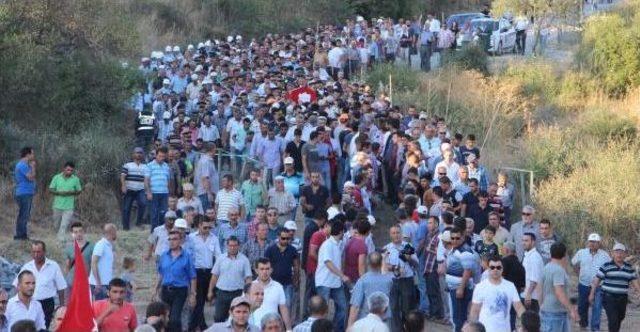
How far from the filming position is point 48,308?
1394 cm

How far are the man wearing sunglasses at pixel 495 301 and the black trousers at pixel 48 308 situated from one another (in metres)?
4.24

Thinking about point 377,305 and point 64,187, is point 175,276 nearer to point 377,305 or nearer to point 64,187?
point 377,305

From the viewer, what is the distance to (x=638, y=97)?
34625 mm

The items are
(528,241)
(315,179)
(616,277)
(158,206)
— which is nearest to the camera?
(528,241)

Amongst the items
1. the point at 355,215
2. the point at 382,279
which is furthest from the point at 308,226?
the point at 382,279

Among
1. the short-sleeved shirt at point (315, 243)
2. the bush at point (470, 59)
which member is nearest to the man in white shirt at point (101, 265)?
the short-sleeved shirt at point (315, 243)

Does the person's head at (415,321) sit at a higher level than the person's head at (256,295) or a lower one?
higher

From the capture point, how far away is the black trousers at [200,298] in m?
15.3

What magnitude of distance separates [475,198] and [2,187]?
8953mm

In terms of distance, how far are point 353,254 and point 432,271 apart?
5.88 ft

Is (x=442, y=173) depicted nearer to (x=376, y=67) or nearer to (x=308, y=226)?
(x=308, y=226)

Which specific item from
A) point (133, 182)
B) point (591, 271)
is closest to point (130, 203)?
point (133, 182)

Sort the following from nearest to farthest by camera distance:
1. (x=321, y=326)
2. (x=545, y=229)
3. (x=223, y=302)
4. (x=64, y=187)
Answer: (x=321, y=326) → (x=223, y=302) → (x=545, y=229) → (x=64, y=187)

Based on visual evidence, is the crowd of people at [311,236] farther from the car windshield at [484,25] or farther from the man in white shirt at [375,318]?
the car windshield at [484,25]
